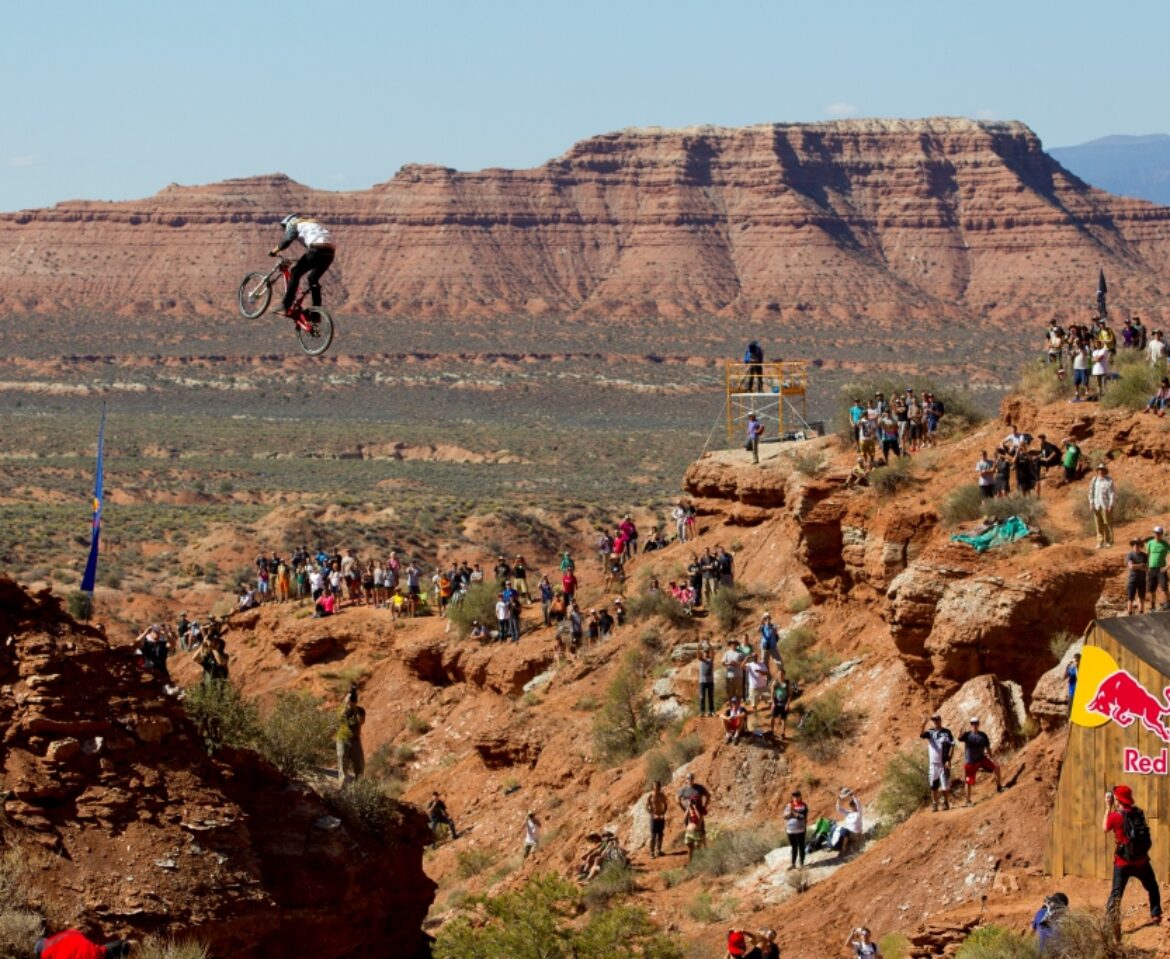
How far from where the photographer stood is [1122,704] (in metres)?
16.5

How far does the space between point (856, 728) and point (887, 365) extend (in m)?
103

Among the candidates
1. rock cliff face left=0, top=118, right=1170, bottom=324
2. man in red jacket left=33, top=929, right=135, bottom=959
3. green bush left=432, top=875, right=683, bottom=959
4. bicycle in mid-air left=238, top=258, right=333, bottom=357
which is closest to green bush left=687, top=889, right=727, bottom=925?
green bush left=432, top=875, right=683, bottom=959

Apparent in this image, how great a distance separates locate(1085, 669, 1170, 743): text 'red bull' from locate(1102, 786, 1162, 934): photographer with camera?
1.61 m

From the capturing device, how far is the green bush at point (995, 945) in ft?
49.0

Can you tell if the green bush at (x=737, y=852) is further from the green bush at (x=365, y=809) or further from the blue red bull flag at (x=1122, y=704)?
the blue red bull flag at (x=1122, y=704)

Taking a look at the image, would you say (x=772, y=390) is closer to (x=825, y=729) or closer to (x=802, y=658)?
(x=802, y=658)

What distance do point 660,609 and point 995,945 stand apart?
1616cm

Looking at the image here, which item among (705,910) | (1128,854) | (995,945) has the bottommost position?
(705,910)

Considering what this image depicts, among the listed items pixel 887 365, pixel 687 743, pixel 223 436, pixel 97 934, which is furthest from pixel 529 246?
pixel 97 934

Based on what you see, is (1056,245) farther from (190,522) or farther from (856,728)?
(856,728)

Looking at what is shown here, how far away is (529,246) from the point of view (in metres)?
168

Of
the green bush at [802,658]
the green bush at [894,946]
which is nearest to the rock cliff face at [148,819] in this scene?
the green bush at [894,946]

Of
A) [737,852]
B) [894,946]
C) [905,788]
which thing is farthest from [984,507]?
[894,946]

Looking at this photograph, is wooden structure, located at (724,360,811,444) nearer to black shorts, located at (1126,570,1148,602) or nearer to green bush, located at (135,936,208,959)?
black shorts, located at (1126,570,1148,602)
